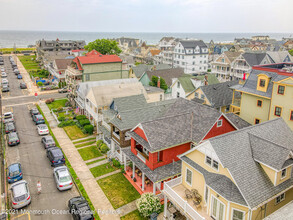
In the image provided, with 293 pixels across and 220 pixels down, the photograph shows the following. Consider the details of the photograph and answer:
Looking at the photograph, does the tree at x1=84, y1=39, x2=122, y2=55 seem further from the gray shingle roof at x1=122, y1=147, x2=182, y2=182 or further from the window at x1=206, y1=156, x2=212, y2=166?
the window at x1=206, y1=156, x2=212, y2=166

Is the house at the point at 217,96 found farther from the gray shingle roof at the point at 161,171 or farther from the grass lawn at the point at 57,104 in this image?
the grass lawn at the point at 57,104

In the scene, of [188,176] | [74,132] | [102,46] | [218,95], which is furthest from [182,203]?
[102,46]

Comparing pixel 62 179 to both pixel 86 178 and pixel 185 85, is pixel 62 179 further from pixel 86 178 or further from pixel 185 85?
pixel 185 85

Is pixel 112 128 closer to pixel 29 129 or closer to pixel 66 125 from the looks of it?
pixel 66 125

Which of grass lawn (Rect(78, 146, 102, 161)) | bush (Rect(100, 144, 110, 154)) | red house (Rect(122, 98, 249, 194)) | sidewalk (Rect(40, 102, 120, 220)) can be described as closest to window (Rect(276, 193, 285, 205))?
red house (Rect(122, 98, 249, 194))

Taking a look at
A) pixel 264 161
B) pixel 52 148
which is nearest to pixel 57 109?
pixel 52 148

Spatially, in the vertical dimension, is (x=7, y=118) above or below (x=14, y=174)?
above

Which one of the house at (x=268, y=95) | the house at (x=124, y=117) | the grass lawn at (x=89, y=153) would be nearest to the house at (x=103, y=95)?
the house at (x=124, y=117)
